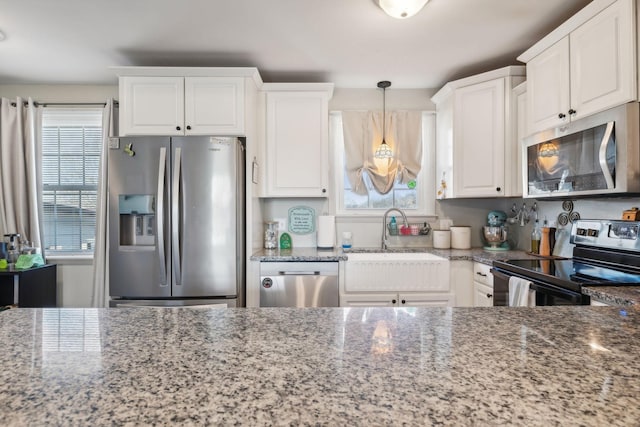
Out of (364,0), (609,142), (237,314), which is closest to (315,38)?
(364,0)

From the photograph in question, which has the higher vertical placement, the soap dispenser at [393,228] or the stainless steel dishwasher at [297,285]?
the soap dispenser at [393,228]

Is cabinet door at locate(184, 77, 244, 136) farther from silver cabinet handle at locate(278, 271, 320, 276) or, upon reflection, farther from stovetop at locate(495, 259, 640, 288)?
stovetop at locate(495, 259, 640, 288)

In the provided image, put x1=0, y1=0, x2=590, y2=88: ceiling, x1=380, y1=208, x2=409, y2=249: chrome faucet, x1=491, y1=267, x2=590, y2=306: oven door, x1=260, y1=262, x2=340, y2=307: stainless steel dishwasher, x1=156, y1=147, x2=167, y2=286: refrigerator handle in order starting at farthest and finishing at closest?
x1=380, y1=208, x2=409, y2=249: chrome faucet, x1=260, y1=262, x2=340, y2=307: stainless steel dishwasher, x1=156, y1=147, x2=167, y2=286: refrigerator handle, x1=0, y1=0, x2=590, y2=88: ceiling, x1=491, y1=267, x2=590, y2=306: oven door

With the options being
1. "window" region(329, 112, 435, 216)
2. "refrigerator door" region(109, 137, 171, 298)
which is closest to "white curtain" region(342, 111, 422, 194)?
"window" region(329, 112, 435, 216)

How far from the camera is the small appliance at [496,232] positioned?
284 cm

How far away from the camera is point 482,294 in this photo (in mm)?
2396

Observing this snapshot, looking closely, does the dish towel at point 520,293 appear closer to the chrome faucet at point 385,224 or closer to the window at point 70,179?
the chrome faucet at point 385,224

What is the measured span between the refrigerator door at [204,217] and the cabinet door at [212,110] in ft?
0.71

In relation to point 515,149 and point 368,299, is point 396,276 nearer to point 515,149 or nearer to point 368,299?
point 368,299

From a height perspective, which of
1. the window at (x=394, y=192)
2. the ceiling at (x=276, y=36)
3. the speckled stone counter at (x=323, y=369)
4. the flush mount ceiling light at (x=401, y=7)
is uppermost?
the ceiling at (x=276, y=36)

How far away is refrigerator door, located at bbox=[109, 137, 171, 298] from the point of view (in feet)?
→ 7.66

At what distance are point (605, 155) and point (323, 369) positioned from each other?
1.93 meters

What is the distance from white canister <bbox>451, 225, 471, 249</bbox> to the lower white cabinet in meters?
0.59

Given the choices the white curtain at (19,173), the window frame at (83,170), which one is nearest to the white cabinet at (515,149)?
the window frame at (83,170)
